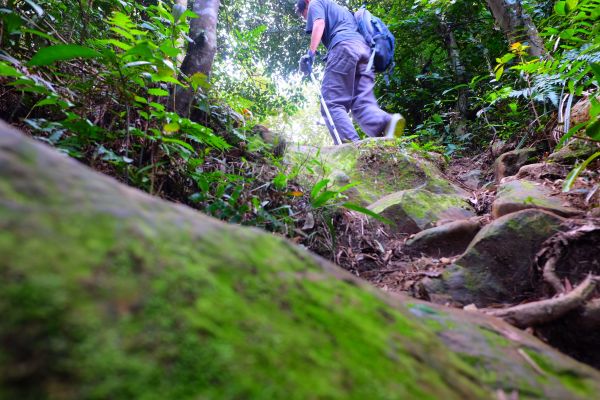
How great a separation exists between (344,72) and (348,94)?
33cm

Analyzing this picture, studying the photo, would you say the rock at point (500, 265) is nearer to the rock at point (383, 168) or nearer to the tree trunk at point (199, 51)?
the rock at point (383, 168)

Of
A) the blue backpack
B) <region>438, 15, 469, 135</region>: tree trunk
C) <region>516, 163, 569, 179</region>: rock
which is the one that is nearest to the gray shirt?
the blue backpack

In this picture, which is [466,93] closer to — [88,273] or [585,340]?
[585,340]

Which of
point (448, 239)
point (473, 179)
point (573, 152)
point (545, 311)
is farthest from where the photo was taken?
point (473, 179)

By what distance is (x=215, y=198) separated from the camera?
253 centimetres

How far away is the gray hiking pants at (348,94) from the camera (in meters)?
5.67

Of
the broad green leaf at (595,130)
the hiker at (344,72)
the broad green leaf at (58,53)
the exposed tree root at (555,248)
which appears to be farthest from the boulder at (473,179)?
the broad green leaf at (58,53)

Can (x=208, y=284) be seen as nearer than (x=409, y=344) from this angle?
Yes

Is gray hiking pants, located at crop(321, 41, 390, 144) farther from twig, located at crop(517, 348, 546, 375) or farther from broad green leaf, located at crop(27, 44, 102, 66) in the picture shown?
twig, located at crop(517, 348, 546, 375)

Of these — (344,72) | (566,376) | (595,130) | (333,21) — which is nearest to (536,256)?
(595,130)

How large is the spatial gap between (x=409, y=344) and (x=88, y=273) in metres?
0.69

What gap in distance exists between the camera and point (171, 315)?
0.61m

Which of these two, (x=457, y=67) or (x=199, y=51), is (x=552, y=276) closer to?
(x=199, y=51)

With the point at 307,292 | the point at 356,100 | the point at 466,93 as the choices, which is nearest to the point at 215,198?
the point at 307,292
